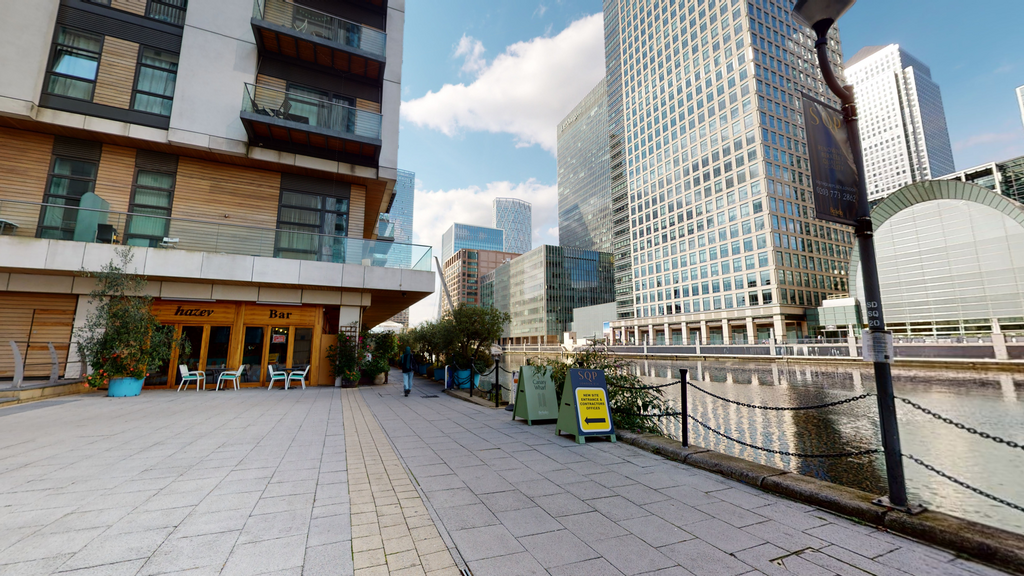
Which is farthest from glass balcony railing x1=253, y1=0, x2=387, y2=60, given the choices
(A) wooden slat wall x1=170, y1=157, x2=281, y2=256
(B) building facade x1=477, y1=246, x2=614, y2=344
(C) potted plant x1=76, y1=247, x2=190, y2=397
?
(B) building facade x1=477, y1=246, x2=614, y2=344

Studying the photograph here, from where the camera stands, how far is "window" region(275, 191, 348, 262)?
14.9 meters

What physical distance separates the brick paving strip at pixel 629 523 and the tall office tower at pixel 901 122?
642ft

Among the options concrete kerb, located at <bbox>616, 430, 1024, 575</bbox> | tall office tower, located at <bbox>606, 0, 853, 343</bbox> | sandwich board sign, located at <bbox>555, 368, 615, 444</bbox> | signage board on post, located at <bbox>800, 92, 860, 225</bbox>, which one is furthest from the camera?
tall office tower, located at <bbox>606, 0, 853, 343</bbox>

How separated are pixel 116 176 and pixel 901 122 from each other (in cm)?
22033

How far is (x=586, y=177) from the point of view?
127m

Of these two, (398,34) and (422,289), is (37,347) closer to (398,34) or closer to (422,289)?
(422,289)

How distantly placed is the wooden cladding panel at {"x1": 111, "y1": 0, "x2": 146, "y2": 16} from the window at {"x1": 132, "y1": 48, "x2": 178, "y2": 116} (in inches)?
63.9

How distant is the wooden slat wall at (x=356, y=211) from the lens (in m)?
17.6

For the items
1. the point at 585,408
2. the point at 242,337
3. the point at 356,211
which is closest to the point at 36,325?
the point at 242,337

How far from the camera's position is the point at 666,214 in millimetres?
71062

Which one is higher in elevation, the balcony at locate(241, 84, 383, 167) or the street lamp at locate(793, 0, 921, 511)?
the balcony at locate(241, 84, 383, 167)

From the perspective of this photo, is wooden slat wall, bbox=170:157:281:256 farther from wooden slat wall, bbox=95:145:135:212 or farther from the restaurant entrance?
the restaurant entrance

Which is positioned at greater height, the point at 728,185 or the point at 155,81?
the point at 728,185

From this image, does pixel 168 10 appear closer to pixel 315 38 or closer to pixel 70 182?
pixel 315 38
